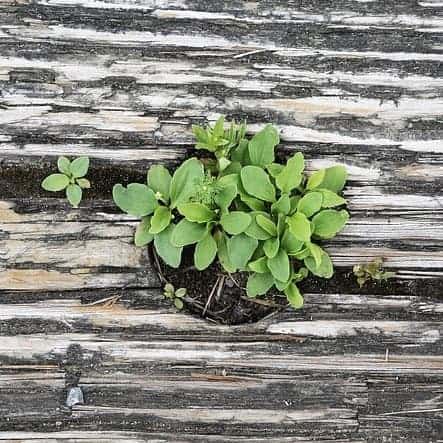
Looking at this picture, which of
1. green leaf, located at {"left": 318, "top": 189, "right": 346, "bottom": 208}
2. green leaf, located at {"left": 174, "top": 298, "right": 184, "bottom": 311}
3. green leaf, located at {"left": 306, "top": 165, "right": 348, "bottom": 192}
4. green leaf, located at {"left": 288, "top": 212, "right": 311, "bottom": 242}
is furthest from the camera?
green leaf, located at {"left": 174, "top": 298, "right": 184, "bottom": 311}

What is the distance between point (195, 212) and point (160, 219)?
155 mm

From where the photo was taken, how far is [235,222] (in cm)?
246

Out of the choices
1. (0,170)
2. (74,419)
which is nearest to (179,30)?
(0,170)

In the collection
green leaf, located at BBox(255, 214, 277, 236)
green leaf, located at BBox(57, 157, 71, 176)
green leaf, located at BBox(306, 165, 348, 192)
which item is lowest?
green leaf, located at BBox(255, 214, 277, 236)

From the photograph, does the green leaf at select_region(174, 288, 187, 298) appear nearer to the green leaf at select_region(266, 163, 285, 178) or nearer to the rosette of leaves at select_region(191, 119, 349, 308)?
the rosette of leaves at select_region(191, 119, 349, 308)

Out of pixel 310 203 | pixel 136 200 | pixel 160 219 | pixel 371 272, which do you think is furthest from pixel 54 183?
pixel 371 272

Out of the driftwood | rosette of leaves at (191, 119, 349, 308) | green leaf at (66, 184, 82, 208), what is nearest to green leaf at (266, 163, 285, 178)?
rosette of leaves at (191, 119, 349, 308)

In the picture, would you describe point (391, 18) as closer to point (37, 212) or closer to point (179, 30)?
point (179, 30)

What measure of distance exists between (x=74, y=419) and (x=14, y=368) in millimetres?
327

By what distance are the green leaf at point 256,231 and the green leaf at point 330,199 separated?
246 mm

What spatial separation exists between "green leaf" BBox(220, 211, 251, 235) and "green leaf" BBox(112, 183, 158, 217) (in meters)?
0.30

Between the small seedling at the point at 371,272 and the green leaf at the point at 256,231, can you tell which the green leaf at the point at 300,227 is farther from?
the small seedling at the point at 371,272

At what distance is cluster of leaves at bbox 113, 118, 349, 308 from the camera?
2.49 meters

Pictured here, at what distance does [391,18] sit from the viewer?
2734 millimetres
